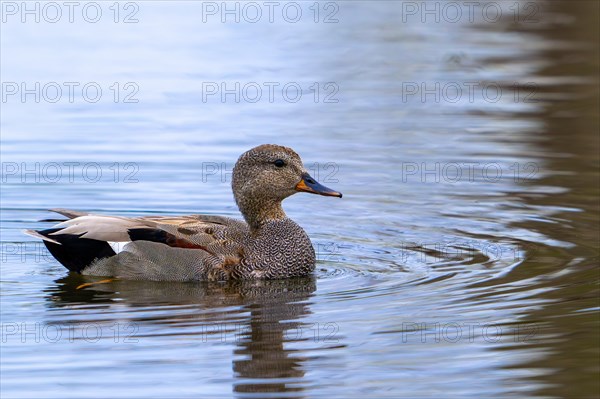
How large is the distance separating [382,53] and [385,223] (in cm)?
855

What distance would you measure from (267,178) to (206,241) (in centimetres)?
83

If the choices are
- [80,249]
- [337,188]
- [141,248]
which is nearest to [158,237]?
[141,248]

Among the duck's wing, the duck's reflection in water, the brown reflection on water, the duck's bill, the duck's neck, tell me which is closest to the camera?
the duck's reflection in water

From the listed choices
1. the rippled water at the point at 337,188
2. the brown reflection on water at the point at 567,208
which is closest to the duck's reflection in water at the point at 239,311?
the rippled water at the point at 337,188

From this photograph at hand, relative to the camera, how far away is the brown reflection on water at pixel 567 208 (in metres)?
8.41

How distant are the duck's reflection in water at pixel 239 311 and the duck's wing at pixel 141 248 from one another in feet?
0.40

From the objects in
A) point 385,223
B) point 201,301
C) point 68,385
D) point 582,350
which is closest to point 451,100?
point 385,223

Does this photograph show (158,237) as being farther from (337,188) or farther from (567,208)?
(567,208)

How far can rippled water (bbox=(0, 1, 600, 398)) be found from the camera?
8375 mm

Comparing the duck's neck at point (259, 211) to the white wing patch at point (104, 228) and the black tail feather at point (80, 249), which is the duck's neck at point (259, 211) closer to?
the white wing patch at point (104, 228)

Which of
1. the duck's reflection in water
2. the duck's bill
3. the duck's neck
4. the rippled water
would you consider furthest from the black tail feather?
the duck's bill

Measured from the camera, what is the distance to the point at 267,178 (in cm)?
1143

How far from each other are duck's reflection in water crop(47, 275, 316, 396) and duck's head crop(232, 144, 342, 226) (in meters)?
0.84

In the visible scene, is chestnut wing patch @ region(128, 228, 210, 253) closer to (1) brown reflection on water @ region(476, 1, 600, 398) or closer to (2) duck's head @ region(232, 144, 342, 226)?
(2) duck's head @ region(232, 144, 342, 226)
